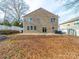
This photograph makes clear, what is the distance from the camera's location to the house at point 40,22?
43.5 metres

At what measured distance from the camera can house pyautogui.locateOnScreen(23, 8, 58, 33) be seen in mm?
43500

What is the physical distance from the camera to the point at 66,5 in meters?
10.4

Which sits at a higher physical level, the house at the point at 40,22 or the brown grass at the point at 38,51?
the house at the point at 40,22

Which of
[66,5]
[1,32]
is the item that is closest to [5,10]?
[1,32]

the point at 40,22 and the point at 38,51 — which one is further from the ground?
the point at 40,22

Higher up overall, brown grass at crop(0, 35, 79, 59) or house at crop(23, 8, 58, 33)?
house at crop(23, 8, 58, 33)

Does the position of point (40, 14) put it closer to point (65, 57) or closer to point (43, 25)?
point (43, 25)

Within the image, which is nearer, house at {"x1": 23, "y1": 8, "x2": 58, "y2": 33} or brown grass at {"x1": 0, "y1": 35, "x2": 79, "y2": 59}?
brown grass at {"x1": 0, "y1": 35, "x2": 79, "y2": 59}

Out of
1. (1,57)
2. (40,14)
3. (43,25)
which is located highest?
(40,14)

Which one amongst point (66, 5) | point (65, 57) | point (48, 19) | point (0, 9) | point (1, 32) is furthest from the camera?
point (0, 9)

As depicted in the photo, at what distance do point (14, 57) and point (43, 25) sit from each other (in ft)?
113

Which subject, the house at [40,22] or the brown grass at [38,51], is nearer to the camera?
the brown grass at [38,51]

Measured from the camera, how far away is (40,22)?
Answer: 4384cm

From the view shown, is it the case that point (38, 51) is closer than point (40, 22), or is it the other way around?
point (38, 51)
